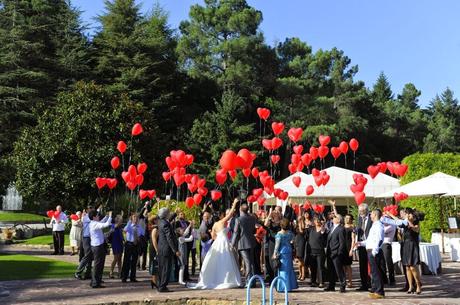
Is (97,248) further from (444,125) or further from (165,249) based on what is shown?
(444,125)

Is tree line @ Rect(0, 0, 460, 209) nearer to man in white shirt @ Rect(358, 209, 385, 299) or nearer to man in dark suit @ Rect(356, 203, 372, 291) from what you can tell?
man in dark suit @ Rect(356, 203, 372, 291)

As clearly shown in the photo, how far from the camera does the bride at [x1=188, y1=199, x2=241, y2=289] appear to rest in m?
11.6

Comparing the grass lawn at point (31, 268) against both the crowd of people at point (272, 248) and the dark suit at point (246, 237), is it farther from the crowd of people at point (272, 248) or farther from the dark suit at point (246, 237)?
the dark suit at point (246, 237)

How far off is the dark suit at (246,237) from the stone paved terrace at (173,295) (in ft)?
2.30

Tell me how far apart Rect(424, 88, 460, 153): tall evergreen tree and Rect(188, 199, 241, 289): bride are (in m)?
48.7

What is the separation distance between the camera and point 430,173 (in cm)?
2256

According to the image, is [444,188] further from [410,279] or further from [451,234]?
[410,279]

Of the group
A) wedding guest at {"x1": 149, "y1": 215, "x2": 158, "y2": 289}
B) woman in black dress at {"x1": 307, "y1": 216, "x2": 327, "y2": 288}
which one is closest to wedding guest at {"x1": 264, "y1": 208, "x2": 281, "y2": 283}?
woman in black dress at {"x1": 307, "y1": 216, "x2": 327, "y2": 288}

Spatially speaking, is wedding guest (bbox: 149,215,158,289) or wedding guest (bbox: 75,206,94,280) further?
wedding guest (bbox: 75,206,94,280)

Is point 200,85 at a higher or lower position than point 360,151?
higher

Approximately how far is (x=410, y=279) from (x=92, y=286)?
7036 millimetres

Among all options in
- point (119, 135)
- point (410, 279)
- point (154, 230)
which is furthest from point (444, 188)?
point (119, 135)

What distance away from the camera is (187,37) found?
4472 centimetres

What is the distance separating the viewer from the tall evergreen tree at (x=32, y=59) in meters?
37.9
